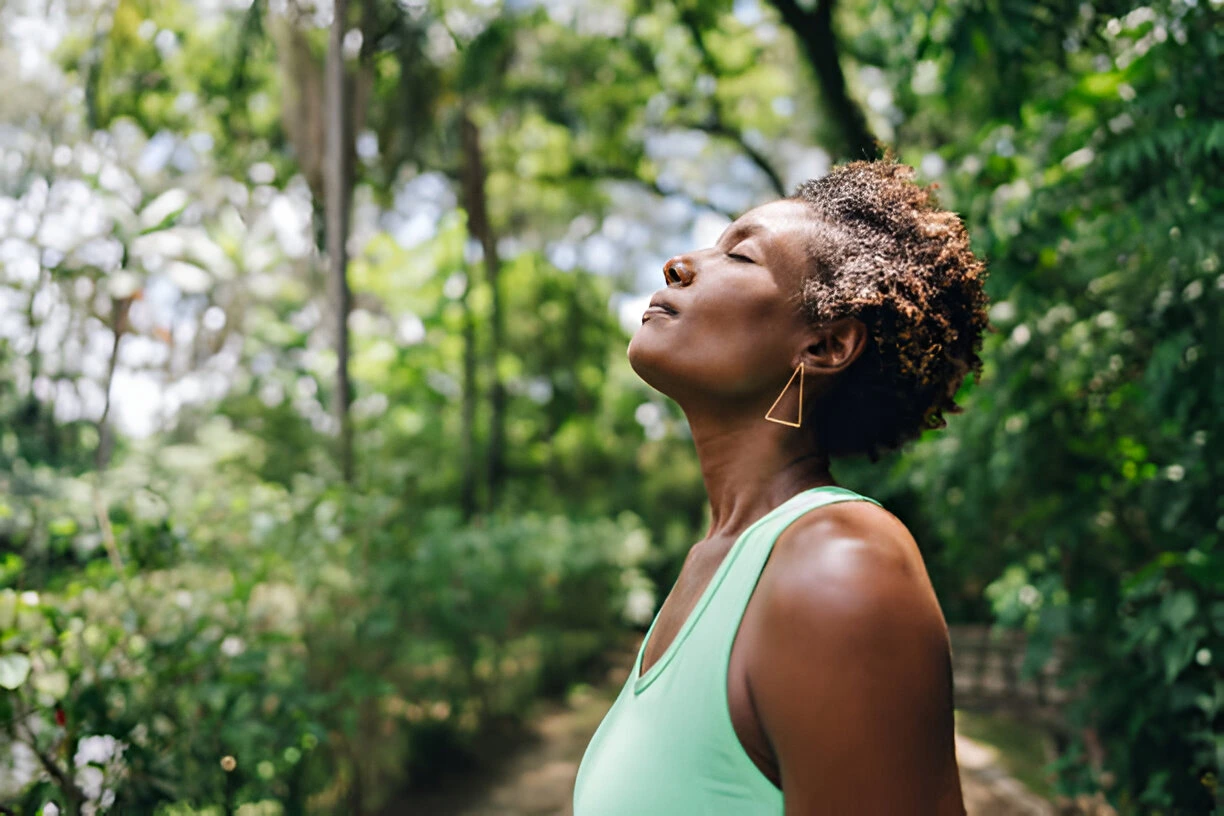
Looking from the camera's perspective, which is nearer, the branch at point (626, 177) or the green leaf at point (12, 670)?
the green leaf at point (12, 670)

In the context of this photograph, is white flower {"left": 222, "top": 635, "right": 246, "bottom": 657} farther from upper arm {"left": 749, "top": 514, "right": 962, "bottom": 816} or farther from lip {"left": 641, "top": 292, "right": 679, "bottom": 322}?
upper arm {"left": 749, "top": 514, "right": 962, "bottom": 816}

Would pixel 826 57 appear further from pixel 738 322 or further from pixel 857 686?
pixel 857 686

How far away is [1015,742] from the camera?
761 cm

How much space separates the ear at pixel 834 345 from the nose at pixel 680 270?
20 centimetres

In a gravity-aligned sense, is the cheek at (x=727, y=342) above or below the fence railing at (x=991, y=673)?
above

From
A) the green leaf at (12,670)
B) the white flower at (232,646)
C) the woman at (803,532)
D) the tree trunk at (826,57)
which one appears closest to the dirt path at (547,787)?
the white flower at (232,646)

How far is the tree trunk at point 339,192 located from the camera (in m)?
6.51

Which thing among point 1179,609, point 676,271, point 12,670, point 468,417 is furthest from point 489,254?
point 676,271

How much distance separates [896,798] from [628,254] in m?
16.0

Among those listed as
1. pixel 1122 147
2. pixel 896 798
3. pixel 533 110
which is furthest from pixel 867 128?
pixel 896 798

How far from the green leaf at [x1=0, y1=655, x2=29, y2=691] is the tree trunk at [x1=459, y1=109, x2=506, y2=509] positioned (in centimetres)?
959

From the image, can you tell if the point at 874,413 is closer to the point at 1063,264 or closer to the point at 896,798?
the point at 896,798

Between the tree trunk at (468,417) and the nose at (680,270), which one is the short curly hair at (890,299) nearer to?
the nose at (680,270)

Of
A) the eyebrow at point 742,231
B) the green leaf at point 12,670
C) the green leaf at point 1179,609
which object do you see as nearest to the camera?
the eyebrow at point 742,231
